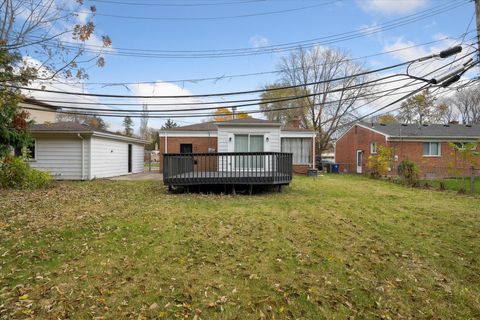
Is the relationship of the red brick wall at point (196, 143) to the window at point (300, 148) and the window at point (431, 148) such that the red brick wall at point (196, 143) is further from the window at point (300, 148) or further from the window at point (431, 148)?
the window at point (431, 148)

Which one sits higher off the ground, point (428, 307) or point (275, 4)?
point (275, 4)

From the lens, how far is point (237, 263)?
420 cm

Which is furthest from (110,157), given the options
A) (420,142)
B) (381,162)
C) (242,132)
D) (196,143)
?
(420,142)

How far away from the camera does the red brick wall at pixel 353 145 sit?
23.2 metres

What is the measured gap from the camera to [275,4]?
1133cm

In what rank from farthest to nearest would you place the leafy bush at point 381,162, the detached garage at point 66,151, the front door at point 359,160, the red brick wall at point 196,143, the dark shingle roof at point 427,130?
the front door at point 359,160 < the dark shingle roof at point 427,130 < the red brick wall at point 196,143 < the leafy bush at point 381,162 < the detached garage at point 66,151

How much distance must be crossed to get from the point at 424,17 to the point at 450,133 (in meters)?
16.2

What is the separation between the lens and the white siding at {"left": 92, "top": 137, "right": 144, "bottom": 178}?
1542 centimetres

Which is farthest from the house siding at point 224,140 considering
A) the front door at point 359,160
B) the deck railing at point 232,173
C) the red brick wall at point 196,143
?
the front door at point 359,160

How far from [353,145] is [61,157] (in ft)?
73.7

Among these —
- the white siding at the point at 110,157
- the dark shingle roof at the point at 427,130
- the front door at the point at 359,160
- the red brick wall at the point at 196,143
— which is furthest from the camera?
the front door at the point at 359,160

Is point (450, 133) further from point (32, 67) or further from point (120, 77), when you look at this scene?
point (32, 67)

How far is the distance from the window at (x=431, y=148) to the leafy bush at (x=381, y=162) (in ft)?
20.6

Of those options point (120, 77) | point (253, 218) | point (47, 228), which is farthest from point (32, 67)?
point (120, 77)
